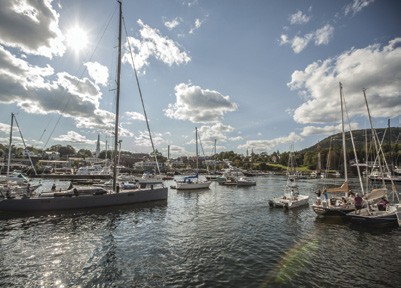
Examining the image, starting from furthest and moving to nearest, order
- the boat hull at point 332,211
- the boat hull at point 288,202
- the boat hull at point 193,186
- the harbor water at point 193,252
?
the boat hull at point 193,186 < the boat hull at point 288,202 < the boat hull at point 332,211 < the harbor water at point 193,252

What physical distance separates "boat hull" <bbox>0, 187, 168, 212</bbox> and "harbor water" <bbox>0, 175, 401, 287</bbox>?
1.77 meters

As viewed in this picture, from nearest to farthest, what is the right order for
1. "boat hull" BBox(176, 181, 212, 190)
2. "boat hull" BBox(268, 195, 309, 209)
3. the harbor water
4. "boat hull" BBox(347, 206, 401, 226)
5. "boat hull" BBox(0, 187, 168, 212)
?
1. the harbor water
2. "boat hull" BBox(347, 206, 401, 226)
3. "boat hull" BBox(0, 187, 168, 212)
4. "boat hull" BBox(268, 195, 309, 209)
5. "boat hull" BBox(176, 181, 212, 190)

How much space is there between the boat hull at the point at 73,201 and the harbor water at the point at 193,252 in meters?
1.77

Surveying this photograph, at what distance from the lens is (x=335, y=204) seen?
90.1ft

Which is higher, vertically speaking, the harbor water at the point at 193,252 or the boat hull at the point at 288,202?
the boat hull at the point at 288,202

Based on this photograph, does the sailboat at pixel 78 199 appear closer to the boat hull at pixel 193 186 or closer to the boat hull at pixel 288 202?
the boat hull at pixel 288 202

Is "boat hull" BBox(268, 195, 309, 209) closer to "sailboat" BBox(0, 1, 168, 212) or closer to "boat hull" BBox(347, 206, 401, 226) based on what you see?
"boat hull" BBox(347, 206, 401, 226)

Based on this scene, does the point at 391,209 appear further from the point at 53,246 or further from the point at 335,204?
the point at 53,246

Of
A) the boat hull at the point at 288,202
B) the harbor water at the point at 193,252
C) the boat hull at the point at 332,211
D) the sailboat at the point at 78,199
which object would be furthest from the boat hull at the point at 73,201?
the boat hull at the point at 332,211

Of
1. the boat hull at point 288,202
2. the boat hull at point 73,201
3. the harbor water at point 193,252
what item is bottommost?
the harbor water at point 193,252

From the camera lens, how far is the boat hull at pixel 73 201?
27.0 meters

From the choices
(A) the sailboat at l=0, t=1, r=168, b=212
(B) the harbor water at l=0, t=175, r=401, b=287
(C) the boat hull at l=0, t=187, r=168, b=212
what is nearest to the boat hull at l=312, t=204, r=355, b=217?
(B) the harbor water at l=0, t=175, r=401, b=287

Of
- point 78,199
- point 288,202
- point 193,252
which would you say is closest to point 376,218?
point 288,202

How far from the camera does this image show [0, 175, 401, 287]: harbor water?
11969 mm
